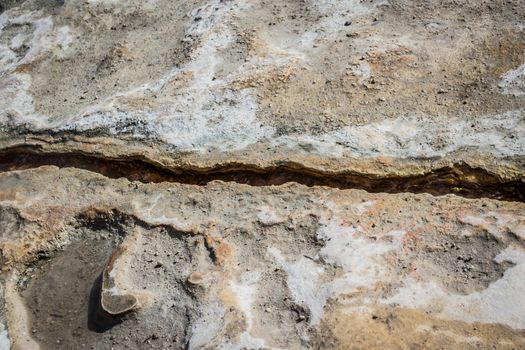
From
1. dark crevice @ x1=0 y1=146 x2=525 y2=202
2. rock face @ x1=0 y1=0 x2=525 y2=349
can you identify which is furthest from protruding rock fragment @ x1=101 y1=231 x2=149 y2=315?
dark crevice @ x1=0 y1=146 x2=525 y2=202

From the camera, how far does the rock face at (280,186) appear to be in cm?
272

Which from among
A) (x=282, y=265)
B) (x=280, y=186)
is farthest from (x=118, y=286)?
(x=280, y=186)

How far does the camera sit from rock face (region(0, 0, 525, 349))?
272 centimetres

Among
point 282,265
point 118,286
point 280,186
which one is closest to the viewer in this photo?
point 282,265

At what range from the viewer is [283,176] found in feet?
11.0

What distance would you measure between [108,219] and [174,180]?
0.47 meters

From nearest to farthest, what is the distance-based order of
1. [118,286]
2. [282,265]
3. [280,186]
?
[282,265] → [118,286] → [280,186]

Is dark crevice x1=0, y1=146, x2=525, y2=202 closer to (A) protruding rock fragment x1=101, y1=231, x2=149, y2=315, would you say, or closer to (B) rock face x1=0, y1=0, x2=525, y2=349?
(B) rock face x1=0, y1=0, x2=525, y2=349

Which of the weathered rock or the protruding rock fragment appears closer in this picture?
the weathered rock

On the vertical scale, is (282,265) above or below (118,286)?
above

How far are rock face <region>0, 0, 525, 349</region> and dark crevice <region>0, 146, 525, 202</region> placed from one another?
0.04 ft

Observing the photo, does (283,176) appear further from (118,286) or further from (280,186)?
(118,286)

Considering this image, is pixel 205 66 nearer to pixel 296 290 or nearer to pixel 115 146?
pixel 115 146

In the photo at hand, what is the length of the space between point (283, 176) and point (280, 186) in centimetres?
7
